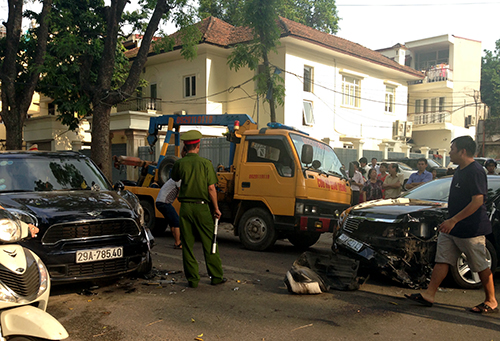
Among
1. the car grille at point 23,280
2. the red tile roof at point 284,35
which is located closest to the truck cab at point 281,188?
the car grille at point 23,280

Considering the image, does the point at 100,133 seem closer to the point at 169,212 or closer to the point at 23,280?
the point at 169,212

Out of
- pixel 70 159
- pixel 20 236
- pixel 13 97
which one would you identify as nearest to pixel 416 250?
pixel 20 236

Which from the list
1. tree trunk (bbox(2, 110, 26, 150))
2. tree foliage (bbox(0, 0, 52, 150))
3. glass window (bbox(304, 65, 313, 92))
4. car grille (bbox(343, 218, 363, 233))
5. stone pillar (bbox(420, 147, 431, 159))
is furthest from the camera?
stone pillar (bbox(420, 147, 431, 159))

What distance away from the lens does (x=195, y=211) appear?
566cm

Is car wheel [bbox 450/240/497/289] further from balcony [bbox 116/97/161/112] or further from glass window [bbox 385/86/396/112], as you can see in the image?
glass window [bbox 385/86/396/112]

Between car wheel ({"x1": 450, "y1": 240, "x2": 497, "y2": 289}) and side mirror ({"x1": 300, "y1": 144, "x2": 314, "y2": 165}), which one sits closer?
car wheel ({"x1": 450, "y1": 240, "x2": 497, "y2": 289})

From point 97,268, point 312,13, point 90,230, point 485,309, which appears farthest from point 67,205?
point 312,13

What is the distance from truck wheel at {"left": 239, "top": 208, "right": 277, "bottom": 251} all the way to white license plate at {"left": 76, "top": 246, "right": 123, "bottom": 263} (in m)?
3.46

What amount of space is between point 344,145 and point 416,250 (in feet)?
73.0

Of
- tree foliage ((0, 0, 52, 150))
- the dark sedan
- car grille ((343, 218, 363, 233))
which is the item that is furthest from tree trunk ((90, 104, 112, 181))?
car grille ((343, 218, 363, 233))

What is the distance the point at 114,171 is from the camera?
24.2 metres

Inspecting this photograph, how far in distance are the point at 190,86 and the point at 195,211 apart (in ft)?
67.6

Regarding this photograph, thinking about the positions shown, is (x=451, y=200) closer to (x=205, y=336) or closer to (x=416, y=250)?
(x=416, y=250)

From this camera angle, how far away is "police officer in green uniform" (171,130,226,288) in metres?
5.65
